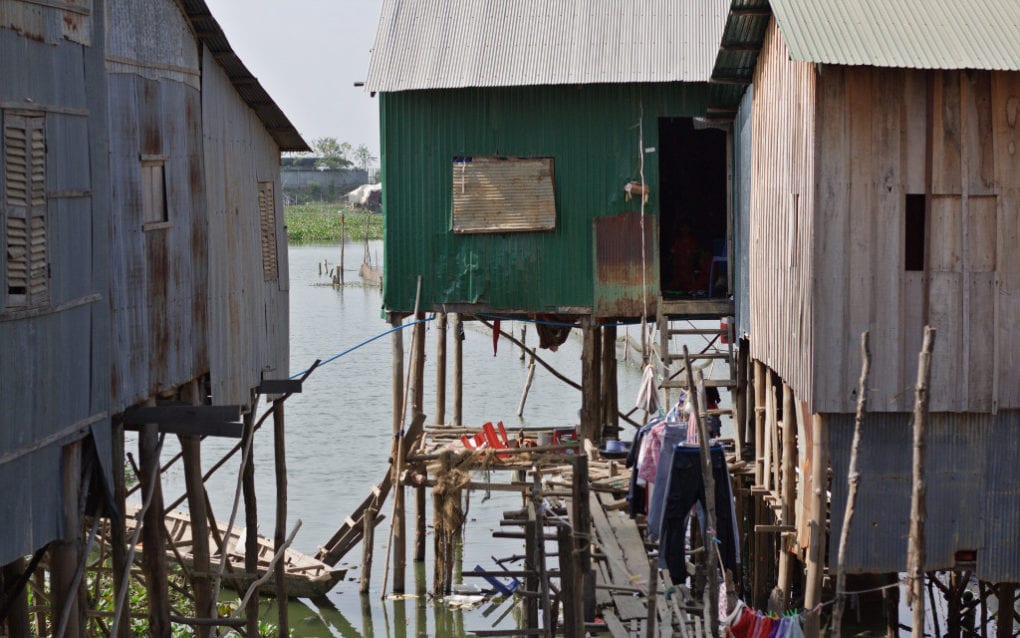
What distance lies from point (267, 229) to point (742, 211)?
594cm

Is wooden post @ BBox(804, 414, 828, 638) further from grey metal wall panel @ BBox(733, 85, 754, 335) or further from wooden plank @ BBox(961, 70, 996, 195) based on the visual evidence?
grey metal wall panel @ BBox(733, 85, 754, 335)

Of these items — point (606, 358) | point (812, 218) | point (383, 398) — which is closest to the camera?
point (812, 218)

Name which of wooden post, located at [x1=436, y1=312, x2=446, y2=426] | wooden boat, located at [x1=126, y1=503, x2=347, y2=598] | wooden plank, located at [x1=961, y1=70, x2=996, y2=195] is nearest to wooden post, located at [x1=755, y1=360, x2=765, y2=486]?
wooden plank, located at [x1=961, y1=70, x2=996, y2=195]

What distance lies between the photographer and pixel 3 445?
856 centimetres

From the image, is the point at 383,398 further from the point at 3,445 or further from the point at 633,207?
the point at 3,445

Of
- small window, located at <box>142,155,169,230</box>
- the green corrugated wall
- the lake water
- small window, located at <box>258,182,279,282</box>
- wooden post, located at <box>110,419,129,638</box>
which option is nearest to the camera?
wooden post, located at <box>110,419,129,638</box>

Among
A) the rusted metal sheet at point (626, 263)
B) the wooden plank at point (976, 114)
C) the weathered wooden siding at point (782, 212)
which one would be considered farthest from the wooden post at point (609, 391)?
the wooden plank at point (976, 114)

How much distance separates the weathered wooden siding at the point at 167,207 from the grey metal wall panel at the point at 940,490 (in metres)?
5.57

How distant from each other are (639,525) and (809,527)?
3.70 meters

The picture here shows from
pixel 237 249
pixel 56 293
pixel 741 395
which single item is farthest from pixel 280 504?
pixel 56 293

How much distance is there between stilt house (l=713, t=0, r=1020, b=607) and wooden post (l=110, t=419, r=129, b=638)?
220 inches

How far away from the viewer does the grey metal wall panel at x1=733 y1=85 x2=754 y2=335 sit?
55.9ft

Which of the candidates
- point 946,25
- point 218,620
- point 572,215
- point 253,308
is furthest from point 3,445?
point 572,215

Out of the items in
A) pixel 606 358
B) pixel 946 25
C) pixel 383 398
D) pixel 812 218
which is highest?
pixel 946 25
